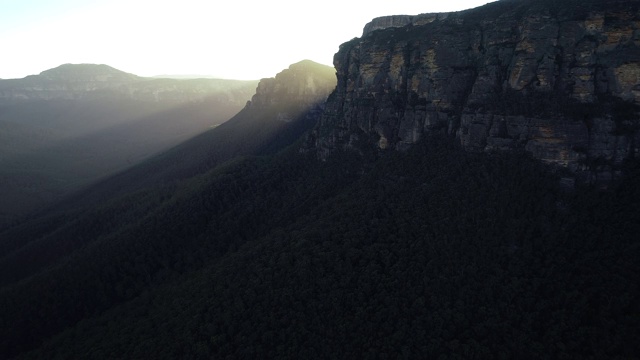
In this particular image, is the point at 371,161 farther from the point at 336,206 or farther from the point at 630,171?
the point at 630,171

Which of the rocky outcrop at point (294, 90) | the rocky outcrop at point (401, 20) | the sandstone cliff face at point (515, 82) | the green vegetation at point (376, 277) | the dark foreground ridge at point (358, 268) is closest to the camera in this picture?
the green vegetation at point (376, 277)

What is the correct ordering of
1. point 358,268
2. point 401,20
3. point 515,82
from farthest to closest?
point 401,20
point 515,82
point 358,268

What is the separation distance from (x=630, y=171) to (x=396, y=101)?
31.5 m

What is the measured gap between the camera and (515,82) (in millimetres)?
46125

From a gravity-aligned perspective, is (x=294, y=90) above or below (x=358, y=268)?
above

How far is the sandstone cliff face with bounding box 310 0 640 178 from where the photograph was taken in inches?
1564

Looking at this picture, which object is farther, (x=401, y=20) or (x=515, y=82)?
(x=401, y=20)

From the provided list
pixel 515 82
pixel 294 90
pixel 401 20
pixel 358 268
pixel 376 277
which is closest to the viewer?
pixel 376 277

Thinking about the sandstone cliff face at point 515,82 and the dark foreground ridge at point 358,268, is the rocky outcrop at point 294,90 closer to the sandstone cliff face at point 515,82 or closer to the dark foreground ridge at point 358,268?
the dark foreground ridge at point 358,268

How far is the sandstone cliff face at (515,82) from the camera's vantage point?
39719 millimetres

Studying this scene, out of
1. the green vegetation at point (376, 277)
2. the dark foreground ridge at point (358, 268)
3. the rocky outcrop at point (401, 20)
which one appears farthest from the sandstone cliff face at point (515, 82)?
the green vegetation at point (376, 277)

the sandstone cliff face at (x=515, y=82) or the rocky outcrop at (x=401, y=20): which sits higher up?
the rocky outcrop at (x=401, y=20)

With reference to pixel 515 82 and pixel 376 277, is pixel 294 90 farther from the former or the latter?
pixel 376 277

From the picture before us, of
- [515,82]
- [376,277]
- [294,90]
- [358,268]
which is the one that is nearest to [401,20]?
[515,82]
